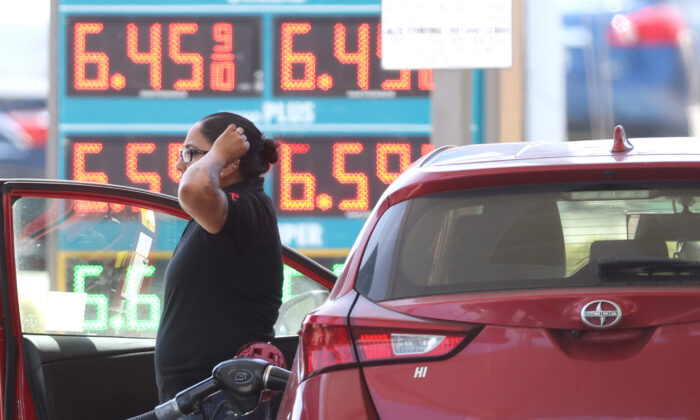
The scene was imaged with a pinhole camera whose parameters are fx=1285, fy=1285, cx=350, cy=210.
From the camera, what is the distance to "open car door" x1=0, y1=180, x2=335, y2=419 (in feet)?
13.1

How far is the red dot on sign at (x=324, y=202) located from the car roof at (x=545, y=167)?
5805mm

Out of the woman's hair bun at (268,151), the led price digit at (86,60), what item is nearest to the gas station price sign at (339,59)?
the led price digit at (86,60)

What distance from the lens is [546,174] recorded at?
2598mm

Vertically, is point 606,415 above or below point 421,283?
below

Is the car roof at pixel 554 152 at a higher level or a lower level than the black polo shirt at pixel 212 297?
higher

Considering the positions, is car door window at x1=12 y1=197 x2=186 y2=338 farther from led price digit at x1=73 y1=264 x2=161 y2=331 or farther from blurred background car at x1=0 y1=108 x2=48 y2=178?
blurred background car at x1=0 y1=108 x2=48 y2=178

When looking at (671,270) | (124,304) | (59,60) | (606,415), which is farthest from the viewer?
(59,60)

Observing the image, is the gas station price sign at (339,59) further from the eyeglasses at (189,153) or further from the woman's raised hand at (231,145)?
the woman's raised hand at (231,145)

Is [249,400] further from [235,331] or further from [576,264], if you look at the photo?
[576,264]

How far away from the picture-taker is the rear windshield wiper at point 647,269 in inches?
95.9

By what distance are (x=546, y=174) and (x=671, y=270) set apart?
1.05 ft

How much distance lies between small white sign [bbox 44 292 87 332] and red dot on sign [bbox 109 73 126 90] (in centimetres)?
482

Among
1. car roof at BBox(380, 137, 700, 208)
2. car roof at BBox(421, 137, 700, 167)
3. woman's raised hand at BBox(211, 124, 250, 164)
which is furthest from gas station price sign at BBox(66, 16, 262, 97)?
car roof at BBox(380, 137, 700, 208)

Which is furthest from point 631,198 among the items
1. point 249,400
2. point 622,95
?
point 622,95
